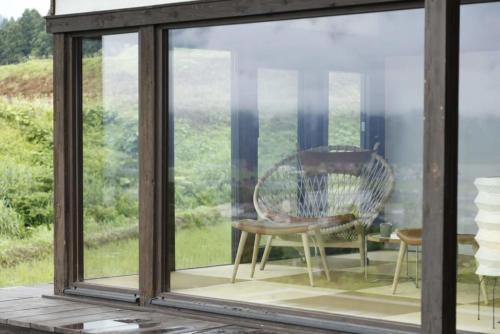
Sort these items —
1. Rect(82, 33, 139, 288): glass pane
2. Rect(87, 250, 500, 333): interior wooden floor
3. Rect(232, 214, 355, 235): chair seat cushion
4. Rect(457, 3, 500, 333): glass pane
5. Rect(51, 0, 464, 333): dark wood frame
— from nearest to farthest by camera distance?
Rect(457, 3, 500, 333): glass pane < Rect(87, 250, 500, 333): interior wooden floor < Rect(232, 214, 355, 235): chair seat cushion < Rect(51, 0, 464, 333): dark wood frame < Rect(82, 33, 139, 288): glass pane

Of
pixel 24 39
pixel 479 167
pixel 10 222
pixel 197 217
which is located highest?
pixel 24 39

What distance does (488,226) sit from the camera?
528 centimetres

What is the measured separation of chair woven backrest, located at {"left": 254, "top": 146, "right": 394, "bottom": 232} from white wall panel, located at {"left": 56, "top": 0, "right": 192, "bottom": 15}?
1.26m

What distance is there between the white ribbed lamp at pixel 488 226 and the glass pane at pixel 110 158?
2309mm

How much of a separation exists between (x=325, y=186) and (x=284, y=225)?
360mm

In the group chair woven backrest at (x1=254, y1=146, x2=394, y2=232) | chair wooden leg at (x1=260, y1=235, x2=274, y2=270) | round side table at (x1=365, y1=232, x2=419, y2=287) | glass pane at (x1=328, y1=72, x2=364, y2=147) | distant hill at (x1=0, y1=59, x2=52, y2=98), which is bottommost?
chair wooden leg at (x1=260, y1=235, x2=274, y2=270)

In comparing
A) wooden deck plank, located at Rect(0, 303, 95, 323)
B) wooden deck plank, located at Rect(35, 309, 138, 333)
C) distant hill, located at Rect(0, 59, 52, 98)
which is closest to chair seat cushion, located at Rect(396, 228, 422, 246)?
wooden deck plank, located at Rect(35, 309, 138, 333)

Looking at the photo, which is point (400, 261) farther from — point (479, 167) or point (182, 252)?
point (182, 252)

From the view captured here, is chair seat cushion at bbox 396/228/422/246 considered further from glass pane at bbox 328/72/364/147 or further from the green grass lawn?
the green grass lawn

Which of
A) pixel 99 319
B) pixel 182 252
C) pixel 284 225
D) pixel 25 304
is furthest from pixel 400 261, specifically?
pixel 25 304

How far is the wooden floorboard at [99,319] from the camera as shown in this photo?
6062 mm

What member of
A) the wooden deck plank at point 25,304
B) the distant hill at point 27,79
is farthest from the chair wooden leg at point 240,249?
the distant hill at point 27,79

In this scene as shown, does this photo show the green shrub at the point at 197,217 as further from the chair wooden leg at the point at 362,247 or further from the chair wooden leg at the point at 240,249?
the chair wooden leg at the point at 362,247

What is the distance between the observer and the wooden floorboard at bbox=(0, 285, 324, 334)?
6062mm
